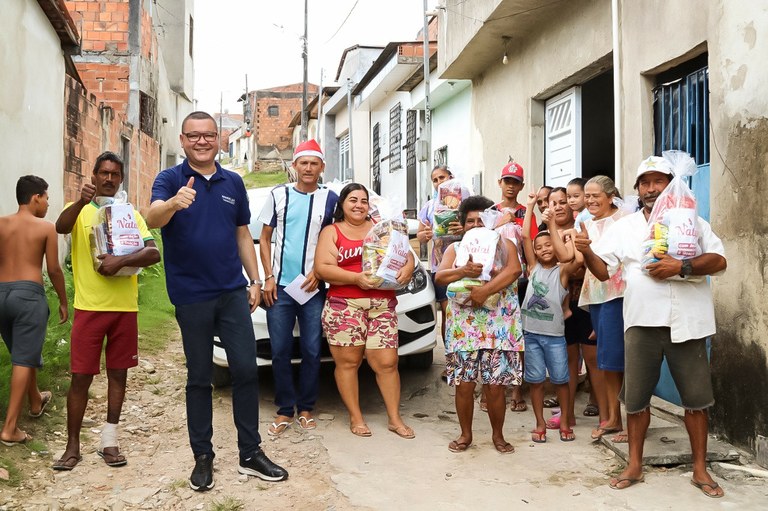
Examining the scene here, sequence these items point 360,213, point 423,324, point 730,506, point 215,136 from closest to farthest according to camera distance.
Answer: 1. point 730,506
2. point 215,136
3. point 360,213
4. point 423,324

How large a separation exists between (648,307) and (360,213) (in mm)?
2080

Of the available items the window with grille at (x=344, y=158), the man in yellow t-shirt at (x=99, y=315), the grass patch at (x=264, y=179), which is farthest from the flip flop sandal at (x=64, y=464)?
the grass patch at (x=264, y=179)

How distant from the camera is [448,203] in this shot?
5.74 m

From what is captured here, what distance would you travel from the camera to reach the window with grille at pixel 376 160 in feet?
74.6

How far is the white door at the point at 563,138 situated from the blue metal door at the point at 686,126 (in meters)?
2.13

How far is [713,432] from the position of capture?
15.4 feet

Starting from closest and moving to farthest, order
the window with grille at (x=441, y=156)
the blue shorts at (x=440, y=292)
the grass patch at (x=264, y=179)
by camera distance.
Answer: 1. the blue shorts at (x=440, y=292)
2. the window with grille at (x=441, y=156)
3. the grass patch at (x=264, y=179)

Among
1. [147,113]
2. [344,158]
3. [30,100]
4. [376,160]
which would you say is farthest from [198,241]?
[344,158]

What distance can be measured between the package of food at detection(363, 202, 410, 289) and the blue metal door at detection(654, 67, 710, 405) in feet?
6.58

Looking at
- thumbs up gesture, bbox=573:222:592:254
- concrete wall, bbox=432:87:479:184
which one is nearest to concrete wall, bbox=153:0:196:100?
concrete wall, bbox=432:87:479:184

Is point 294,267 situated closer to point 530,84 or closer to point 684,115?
point 684,115

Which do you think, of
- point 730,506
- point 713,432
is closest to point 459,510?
point 730,506

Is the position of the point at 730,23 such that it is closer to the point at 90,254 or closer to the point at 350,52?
the point at 90,254

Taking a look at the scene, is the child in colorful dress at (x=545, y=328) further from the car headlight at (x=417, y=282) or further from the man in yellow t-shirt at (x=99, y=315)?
the man in yellow t-shirt at (x=99, y=315)
